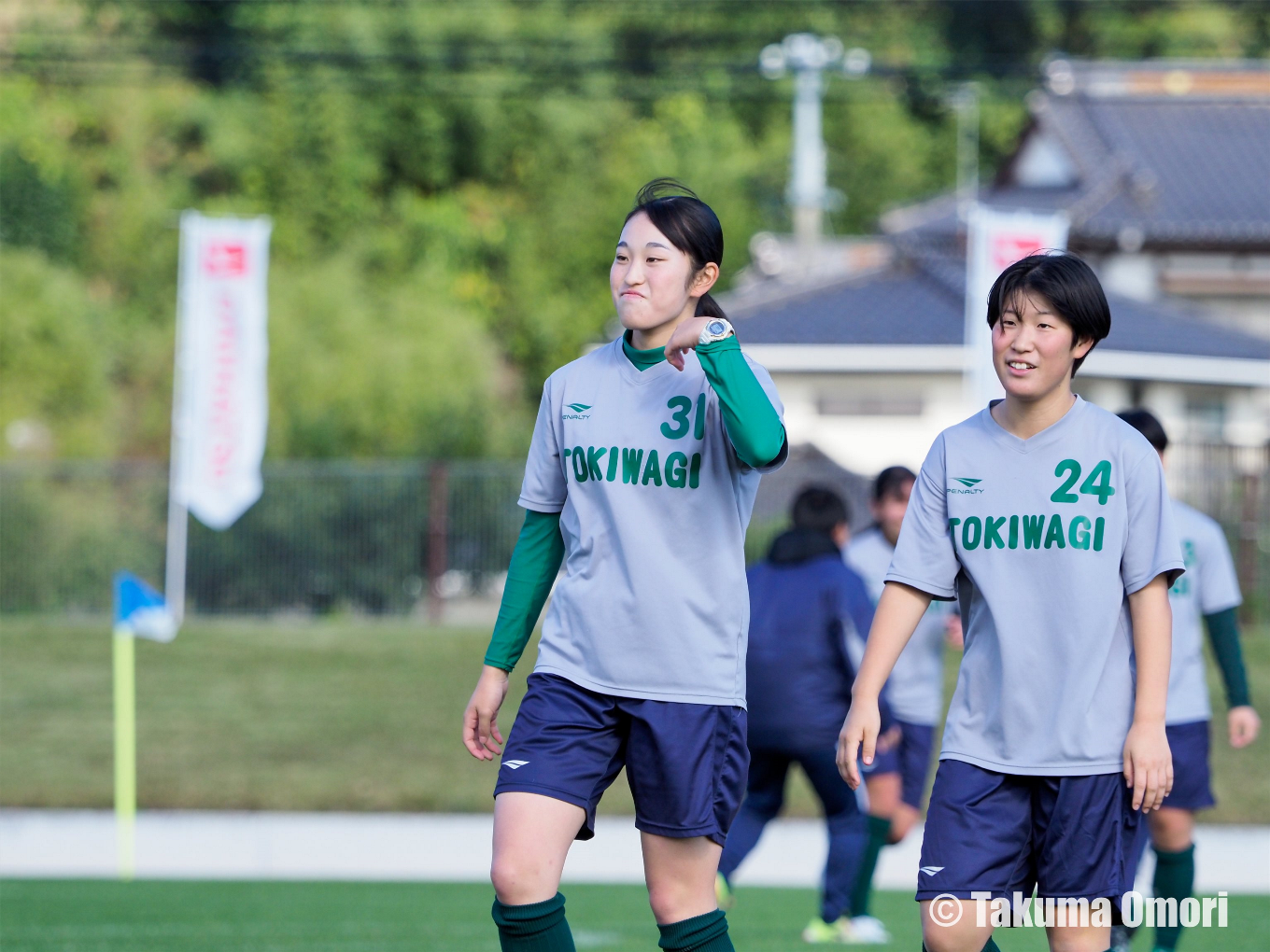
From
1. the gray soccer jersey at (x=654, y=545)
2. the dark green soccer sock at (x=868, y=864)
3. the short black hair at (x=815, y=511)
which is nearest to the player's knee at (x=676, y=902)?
the gray soccer jersey at (x=654, y=545)

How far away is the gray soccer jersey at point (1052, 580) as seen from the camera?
12.5 ft

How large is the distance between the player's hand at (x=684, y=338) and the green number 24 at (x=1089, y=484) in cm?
89

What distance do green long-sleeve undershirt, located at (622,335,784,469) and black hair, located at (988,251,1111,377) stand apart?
0.62m

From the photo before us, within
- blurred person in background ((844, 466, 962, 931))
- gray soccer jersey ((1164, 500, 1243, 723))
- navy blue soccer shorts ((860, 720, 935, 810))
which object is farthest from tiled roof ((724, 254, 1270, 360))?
gray soccer jersey ((1164, 500, 1243, 723))

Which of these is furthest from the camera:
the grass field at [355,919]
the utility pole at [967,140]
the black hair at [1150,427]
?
the utility pole at [967,140]

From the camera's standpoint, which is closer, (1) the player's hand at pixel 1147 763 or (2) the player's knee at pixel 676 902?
(1) the player's hand at pixel 1147 763

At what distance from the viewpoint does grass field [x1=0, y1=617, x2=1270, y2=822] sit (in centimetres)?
1370

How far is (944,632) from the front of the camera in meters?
8.02

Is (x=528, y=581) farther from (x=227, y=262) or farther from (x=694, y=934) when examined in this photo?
(x=227, y=262)

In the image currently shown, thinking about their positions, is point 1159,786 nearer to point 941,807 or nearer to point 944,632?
point 941,807

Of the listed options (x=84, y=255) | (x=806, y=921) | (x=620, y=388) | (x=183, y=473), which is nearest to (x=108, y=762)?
(x=183, y=473)

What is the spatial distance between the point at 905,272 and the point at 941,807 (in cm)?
2982

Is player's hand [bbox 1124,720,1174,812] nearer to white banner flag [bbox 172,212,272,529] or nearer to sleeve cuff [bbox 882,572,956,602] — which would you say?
sleeve cuff [bbox 882,572,956,602]

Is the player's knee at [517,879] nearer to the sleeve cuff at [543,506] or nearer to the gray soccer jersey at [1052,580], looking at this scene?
the sleeve cuff at [543,506]
